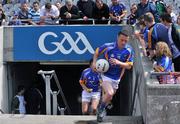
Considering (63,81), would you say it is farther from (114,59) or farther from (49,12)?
(114,59)

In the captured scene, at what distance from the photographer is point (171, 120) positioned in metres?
7.80

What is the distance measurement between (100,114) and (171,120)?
1.29 m

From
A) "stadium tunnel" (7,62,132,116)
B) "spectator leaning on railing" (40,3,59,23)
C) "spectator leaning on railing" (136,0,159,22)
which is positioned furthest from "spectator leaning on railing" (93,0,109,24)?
"stadium tunnel" (7,62,132,116)

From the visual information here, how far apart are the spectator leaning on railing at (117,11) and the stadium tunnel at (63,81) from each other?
9.12 feet

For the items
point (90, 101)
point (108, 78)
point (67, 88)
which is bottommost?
point (67, 88)

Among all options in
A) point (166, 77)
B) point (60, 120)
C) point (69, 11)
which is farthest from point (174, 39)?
point (69, 11)

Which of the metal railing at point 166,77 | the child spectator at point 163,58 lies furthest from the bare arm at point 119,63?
the metal railing at point 166,77

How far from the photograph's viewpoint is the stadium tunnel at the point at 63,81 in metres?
18.5

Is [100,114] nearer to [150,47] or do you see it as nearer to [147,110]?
[147,110]

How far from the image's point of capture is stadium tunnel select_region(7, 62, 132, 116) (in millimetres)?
18547

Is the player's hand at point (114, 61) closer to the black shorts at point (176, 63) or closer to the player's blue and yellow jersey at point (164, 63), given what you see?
the player's blue and yellow jersey at point (164, 63)

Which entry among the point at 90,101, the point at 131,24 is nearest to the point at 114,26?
the point at 131,24

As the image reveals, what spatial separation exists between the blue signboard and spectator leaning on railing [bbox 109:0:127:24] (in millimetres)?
779

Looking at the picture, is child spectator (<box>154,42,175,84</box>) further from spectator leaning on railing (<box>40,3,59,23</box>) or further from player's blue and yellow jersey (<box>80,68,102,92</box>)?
spectator leaning on railing (<box>40,3,59,23</box>)
